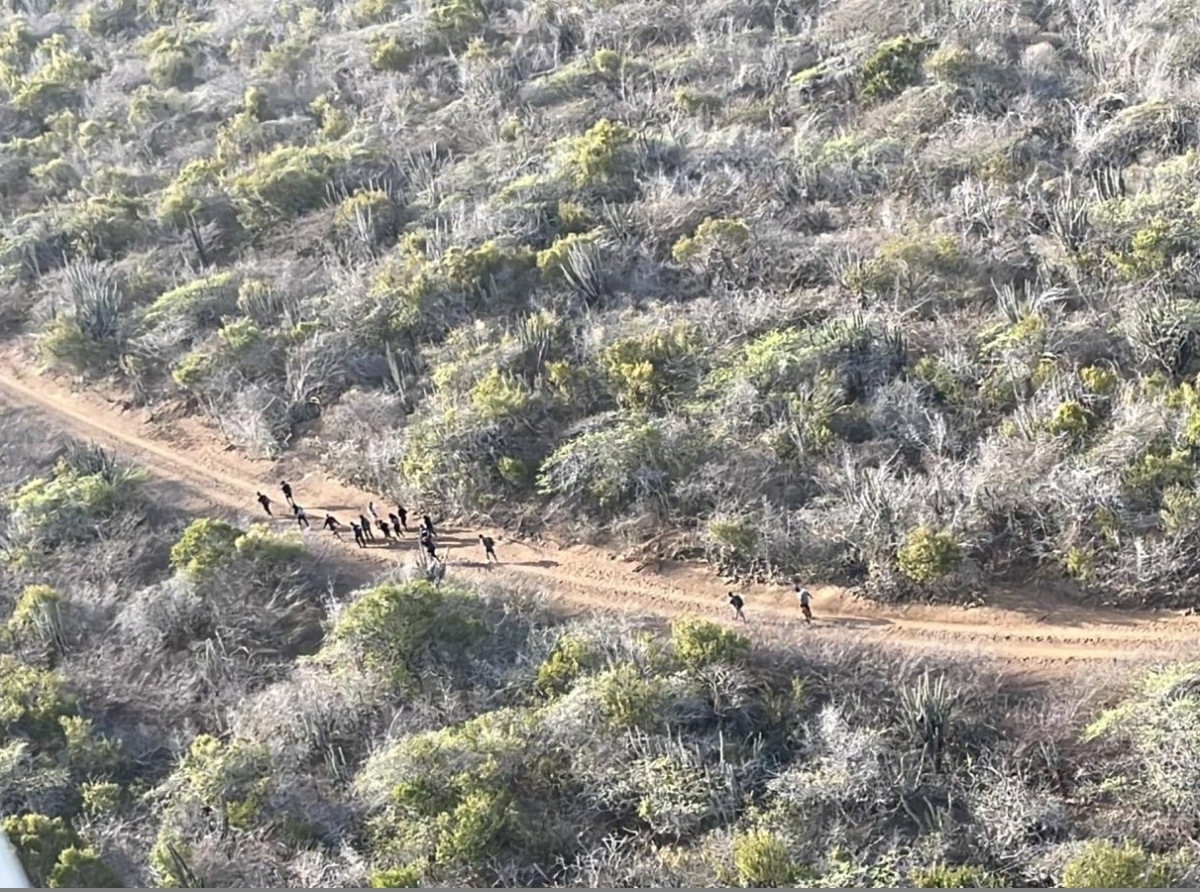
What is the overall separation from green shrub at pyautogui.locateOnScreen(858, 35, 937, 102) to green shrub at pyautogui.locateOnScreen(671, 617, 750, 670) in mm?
15926

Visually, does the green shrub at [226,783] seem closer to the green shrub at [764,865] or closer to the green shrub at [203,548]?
the green shrub at [203,548]

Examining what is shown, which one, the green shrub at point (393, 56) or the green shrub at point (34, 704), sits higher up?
the green shrub at point (393, 56)

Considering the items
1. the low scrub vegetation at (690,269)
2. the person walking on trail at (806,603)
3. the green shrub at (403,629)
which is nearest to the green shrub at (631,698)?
the green shrub at (403,629)

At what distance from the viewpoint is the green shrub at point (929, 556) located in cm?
1630

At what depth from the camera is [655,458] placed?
62.0 feet

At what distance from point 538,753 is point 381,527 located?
19.4ft

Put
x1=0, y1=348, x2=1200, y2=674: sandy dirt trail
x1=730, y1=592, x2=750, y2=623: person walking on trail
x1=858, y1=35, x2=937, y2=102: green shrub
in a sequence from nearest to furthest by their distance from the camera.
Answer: x1=0, y1=348, x2=1200, y2=674: sandy dirt trail, x1=730, y1=592, x2=750, y2=623: person walking on trail, x1=858, y1=35, x2=937, y2=102: green shrub

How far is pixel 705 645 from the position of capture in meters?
15.3

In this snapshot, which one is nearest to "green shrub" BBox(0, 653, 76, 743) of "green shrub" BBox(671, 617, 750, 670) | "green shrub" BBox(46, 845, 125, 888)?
"green shrub" BBox(46, 845, 125, 888)

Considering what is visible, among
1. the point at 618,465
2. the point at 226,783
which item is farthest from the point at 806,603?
the point at 226,783

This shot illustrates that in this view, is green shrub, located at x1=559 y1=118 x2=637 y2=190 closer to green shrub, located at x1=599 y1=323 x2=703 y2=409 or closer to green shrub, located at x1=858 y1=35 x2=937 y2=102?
green shrub, located at x1=858 y1=35 x2=937 y2=102

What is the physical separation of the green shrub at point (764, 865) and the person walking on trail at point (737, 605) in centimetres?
415

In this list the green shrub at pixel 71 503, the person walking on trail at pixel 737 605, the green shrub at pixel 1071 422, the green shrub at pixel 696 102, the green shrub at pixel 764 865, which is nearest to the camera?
the green shrub at pixel 764 865

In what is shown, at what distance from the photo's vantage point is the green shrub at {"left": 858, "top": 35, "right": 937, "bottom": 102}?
2681cm
